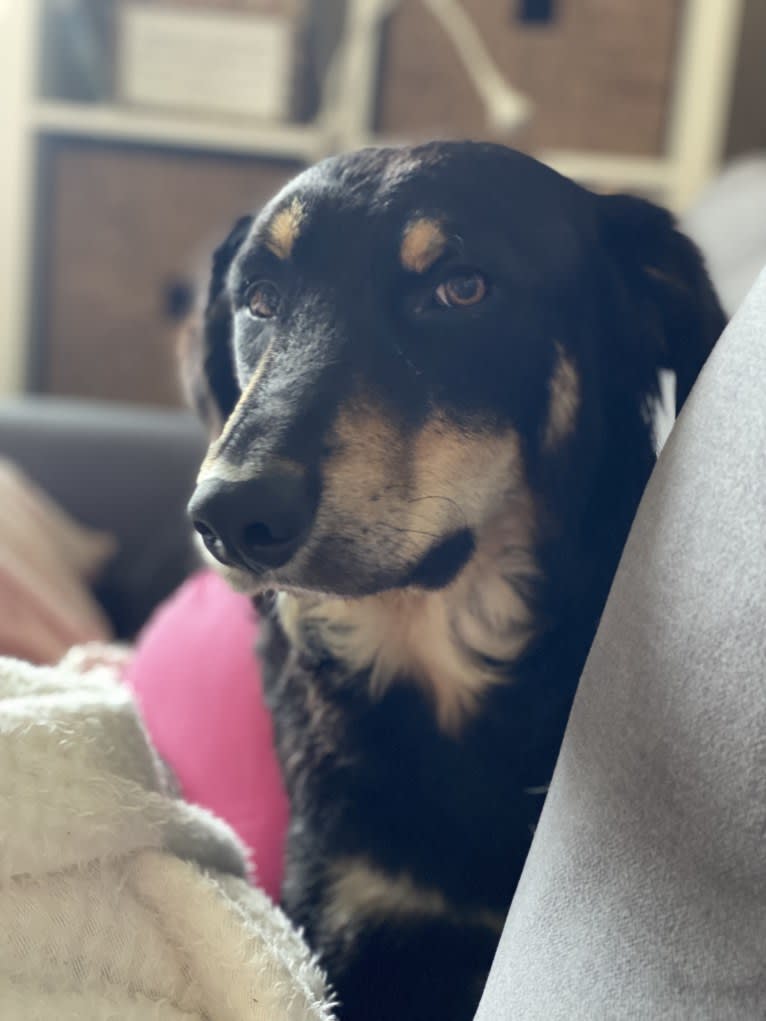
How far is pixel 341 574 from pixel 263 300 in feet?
0.86

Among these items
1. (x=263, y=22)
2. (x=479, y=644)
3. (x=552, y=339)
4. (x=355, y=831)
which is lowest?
(x=355, y=831)

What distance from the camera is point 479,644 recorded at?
89 cm

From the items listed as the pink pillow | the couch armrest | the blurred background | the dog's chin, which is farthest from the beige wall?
the dog's chin

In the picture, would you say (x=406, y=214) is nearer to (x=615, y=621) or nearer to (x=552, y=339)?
(x=552, y=339)

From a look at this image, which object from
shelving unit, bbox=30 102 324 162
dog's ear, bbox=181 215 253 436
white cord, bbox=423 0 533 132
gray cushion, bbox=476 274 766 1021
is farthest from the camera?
shelving unit, bbox=30 102 324 162

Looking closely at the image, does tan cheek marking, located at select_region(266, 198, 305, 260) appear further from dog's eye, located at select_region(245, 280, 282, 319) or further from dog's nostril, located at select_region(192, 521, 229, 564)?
dog's nostril, located at select_region(192, 521, 229, 564)

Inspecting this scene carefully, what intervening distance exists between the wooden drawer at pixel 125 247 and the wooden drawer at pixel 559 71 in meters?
0.38

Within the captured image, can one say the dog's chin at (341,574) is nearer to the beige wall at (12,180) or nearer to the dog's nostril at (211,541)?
the dog's nostril at (211,541)

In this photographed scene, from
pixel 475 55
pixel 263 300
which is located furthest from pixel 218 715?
pixel 475 55

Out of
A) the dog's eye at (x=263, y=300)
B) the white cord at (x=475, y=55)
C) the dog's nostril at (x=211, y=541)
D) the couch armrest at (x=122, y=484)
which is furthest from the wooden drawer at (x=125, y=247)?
the dog's nostril at (x=211, y=541)

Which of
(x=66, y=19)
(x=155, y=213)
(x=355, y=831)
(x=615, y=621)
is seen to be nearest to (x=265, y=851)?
(x=355, y=831)

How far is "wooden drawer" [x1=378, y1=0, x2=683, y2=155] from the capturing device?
2357 millimetres

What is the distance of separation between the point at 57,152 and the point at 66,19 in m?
0.33

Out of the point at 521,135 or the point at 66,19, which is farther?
the point at 66,19
